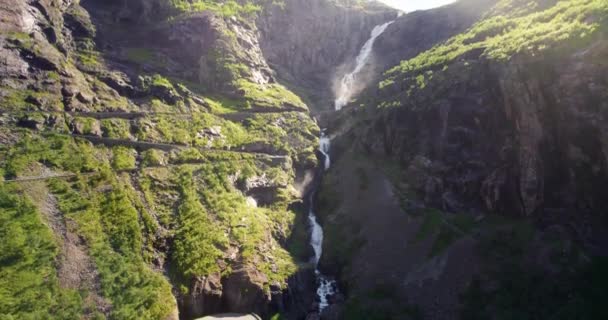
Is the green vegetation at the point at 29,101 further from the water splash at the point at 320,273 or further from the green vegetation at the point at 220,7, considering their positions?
the green vegetation at the point at 220,7

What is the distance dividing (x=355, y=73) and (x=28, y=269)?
4396 inches

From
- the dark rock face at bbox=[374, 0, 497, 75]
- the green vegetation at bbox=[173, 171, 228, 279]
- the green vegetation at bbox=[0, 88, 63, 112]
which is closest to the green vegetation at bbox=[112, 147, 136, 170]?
the green vegetation at bbox=[173, 171, 228, 279]

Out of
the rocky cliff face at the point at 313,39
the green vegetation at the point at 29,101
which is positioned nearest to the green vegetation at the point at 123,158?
the green vegetation at the point at 29,101

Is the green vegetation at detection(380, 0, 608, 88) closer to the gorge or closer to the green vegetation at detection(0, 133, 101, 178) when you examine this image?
the gorge

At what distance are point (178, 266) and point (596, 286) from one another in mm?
44185

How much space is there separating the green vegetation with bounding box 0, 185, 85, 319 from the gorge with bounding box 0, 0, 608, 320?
16 centimetres

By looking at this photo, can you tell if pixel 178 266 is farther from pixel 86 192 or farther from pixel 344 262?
pixel 344 262

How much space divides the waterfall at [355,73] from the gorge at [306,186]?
29.4 metres

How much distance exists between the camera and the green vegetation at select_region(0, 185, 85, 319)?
116 ft

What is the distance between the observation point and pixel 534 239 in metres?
51.7

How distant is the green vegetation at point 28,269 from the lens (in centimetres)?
3544

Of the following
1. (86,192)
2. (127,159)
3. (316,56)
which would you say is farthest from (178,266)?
(316,56)

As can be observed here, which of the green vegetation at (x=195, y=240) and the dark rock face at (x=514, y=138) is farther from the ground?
the dark rock face at (x=514, y=138)

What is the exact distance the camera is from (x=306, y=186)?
75812 millimetres
